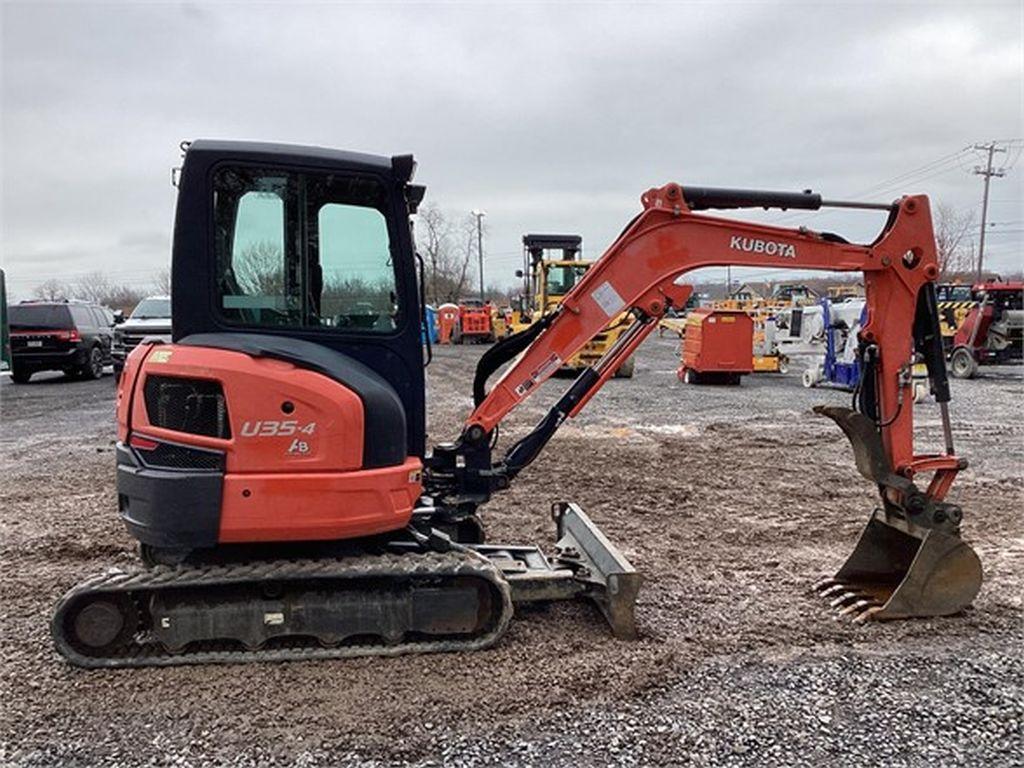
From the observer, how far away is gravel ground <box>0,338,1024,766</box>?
3.37m

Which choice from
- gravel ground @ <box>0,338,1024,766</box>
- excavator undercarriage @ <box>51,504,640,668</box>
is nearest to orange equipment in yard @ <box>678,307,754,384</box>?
gravel ground @ <box>0,338,1024,766</box>

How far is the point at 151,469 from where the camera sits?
13.2 ft

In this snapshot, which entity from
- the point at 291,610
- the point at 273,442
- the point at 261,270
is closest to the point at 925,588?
the point at 291,610

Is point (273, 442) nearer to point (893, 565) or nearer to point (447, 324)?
point (893, 565)

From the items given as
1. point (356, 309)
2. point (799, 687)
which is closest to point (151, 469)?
point (356, 309)

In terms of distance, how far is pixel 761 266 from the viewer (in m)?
4.95

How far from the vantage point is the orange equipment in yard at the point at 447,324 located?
3622 centimetres

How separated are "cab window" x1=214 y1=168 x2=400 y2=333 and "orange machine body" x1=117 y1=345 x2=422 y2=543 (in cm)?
40

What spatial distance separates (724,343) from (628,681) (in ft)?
48.1

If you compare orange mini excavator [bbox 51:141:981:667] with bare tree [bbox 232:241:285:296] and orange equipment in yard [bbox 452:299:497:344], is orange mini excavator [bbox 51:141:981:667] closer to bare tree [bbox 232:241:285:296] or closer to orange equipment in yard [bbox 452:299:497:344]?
bare tree [bbox 232:241:285:296]

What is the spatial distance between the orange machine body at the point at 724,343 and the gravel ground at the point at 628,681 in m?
10.5

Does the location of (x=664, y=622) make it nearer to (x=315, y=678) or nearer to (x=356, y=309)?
(x=315, y=678)

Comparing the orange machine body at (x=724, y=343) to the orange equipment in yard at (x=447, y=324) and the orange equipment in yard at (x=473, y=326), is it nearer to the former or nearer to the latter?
the orange equipment in yard at (x=473, y=326)

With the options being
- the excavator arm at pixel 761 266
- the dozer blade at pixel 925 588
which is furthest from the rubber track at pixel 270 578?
the dozer blade at pixel 925 588
